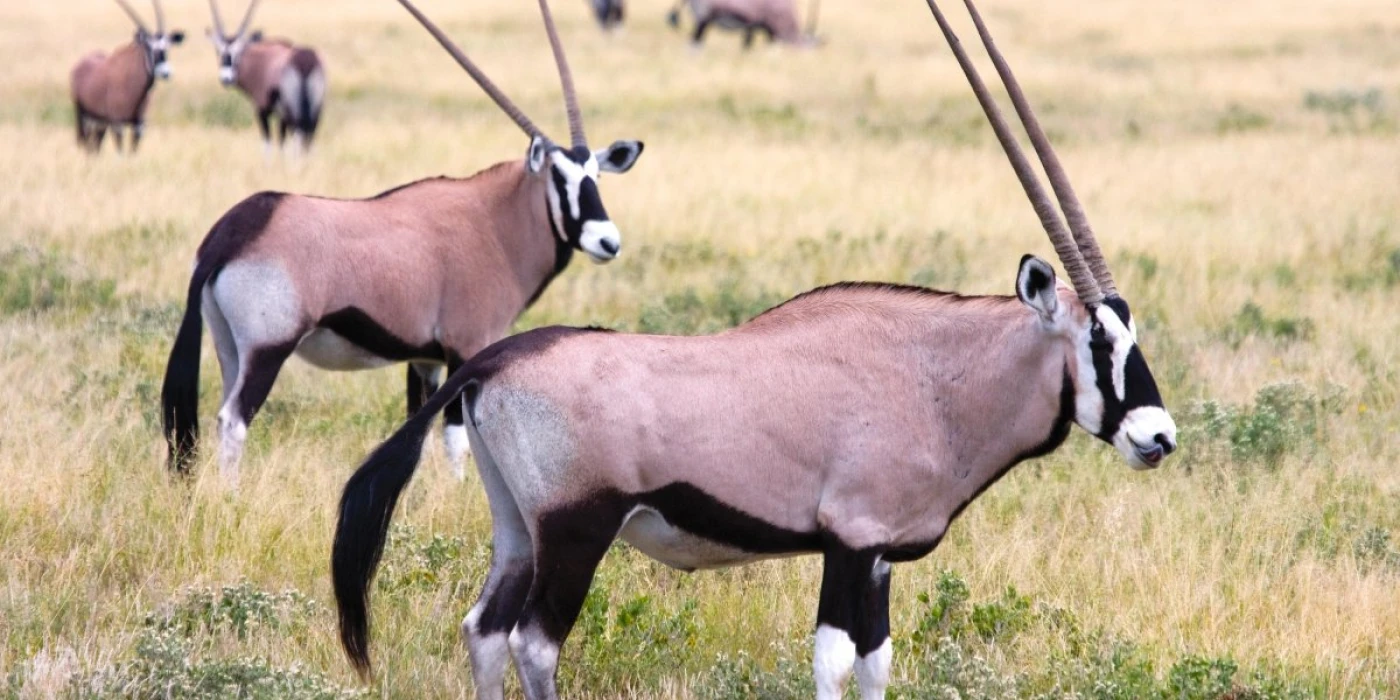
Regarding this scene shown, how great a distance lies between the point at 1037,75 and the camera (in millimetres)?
28688

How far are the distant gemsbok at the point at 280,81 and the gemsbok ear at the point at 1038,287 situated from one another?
Result: 52.7ft

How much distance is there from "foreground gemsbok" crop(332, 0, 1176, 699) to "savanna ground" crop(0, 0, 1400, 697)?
1.98 ft

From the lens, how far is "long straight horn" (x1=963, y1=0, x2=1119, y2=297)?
470 centimetres

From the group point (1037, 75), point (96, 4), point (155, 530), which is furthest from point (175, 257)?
point (96, 4)

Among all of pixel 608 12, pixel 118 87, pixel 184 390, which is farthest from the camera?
pixel 608 12

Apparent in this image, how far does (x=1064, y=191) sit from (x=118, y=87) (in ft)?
57.2

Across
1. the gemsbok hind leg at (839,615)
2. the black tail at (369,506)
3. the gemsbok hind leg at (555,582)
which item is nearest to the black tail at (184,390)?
the black tail at (369,506)

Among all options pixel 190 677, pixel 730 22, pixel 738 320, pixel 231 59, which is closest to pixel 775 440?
pixel 190 677

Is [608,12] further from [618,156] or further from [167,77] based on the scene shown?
[618,156]

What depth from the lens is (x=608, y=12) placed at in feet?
135

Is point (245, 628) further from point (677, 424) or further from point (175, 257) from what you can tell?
point (175, 257)

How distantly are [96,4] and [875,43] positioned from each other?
71.7 feet

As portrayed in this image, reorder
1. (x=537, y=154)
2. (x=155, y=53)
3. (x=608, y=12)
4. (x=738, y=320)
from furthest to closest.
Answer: (x=608, y=12) → (x=155, y=53) → (x=738, y=320) → (x=537, y=154)

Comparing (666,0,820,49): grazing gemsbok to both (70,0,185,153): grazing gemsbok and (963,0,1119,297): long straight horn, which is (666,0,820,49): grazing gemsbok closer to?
(70,0,185,153): grazing gemsbok
